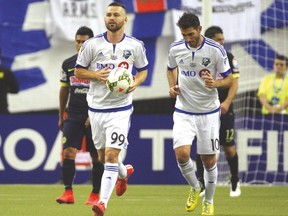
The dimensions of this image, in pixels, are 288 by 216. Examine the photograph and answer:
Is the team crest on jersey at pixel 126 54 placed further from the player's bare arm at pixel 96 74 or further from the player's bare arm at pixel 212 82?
the player's bare arm at pixel 212 82

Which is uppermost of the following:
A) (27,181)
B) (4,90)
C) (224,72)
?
A: (224,72)

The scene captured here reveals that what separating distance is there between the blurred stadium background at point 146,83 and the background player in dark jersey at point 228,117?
283 cm

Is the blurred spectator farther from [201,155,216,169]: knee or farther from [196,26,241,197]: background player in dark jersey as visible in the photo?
[201,155,216,169]: knee

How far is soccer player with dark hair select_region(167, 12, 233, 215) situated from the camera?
10.7 metres

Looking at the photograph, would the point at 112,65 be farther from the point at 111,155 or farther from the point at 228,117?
the point at 228,117

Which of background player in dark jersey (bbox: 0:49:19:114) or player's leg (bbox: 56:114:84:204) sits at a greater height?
player's leg (bbox: 56:114:84:204)

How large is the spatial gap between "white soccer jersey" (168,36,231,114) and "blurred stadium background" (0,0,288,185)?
5.95 metres

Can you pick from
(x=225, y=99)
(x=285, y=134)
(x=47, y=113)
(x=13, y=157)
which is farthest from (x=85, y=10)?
(x=225, y=99)

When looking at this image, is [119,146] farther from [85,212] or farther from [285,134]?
[285,134]

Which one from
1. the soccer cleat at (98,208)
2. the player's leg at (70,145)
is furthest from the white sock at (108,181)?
the player's leg at (70,145)

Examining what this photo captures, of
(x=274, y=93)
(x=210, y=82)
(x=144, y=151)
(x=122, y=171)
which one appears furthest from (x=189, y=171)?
(x=274, y=93)

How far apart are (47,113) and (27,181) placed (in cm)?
196

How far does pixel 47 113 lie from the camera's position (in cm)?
1847

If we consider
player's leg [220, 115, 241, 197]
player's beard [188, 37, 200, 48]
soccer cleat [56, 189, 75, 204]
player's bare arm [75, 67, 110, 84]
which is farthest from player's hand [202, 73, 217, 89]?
player's leg [220, 115, 241, 197]
